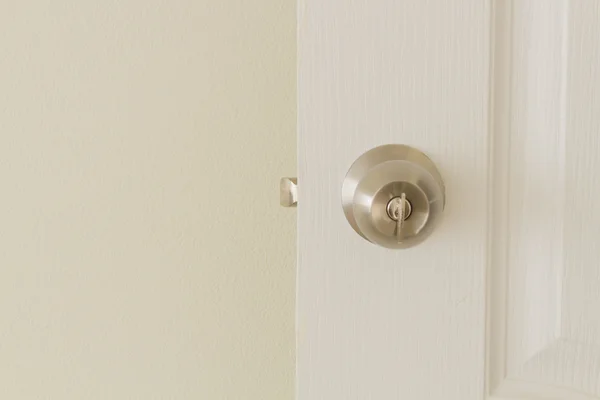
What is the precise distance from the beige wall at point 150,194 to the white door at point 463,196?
257 mm

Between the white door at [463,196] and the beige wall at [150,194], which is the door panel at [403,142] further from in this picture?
the beige wall at [150,194]

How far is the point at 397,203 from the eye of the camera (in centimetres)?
35

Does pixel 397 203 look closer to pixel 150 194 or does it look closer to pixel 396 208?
pixel 396 208

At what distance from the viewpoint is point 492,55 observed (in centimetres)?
38

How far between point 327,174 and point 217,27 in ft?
1.01

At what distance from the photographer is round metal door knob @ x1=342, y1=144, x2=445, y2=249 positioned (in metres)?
0.36

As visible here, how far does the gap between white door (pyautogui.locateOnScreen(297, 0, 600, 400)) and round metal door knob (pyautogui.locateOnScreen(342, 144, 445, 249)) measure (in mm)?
24

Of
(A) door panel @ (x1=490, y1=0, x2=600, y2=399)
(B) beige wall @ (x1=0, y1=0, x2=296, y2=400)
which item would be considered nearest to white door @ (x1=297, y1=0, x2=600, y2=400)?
(A) door panel @ (x1=490, y1=0, x2=600, y2=399)

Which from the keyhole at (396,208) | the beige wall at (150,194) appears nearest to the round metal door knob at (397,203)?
the keyhole at (396,208)

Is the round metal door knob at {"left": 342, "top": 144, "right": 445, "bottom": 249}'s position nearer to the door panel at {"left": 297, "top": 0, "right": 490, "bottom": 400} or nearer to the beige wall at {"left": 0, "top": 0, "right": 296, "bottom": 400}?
the door panel at {"left": 297, "top": 0, "right": 490, "bottom": 400}

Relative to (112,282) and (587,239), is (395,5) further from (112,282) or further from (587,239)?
(112,282)

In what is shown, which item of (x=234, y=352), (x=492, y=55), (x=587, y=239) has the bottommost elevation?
(x=234, y=352)

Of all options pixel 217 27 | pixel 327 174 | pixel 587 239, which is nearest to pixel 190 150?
pixel 217 27

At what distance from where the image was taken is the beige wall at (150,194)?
0.65 metres
